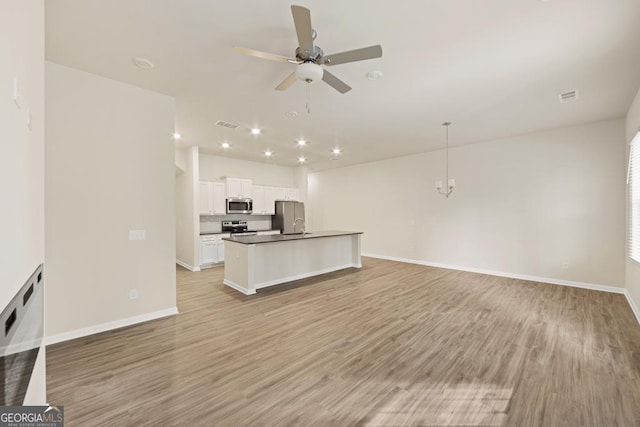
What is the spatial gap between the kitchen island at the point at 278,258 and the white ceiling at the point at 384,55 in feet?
7.45

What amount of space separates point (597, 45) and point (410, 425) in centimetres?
382

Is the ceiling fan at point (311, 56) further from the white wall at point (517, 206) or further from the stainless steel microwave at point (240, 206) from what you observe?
the stainless steel microwave at point (240, 206)

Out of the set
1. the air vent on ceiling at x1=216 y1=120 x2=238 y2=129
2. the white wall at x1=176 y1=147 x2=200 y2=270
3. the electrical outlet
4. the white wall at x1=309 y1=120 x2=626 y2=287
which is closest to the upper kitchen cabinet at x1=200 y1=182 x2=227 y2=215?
the white wall at x1=176 y1=147 x2=200 y2=270

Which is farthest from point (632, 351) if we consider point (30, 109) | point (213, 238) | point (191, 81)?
point (213, 238)

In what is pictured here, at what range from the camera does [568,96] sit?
11.7ft

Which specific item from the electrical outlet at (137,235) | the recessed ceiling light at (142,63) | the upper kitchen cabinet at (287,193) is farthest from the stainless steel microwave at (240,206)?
the recessed ceiling light at (142,63)

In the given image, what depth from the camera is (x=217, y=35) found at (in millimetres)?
2338

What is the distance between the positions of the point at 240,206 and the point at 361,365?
A: 5808 millimetres

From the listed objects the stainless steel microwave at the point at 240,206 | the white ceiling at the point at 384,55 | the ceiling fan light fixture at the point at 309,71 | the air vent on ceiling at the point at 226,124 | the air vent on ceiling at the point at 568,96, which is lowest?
the stainless steel microwave at the point at 240,206

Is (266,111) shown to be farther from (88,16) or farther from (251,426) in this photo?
(251,426)

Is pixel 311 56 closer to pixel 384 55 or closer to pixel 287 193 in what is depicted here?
pixel 384 55

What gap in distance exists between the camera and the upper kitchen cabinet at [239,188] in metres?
7.05

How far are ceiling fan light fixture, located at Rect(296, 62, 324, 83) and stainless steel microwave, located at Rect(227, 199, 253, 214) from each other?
17.7 ft

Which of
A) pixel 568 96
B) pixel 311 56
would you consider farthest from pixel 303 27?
pixel 568 96
